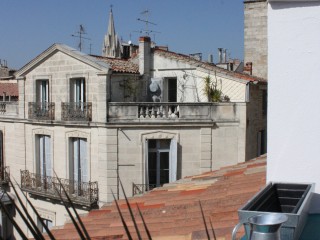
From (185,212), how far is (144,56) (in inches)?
607

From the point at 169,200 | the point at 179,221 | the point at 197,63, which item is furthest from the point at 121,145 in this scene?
the point at 179,221

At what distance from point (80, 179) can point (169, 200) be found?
559 inches

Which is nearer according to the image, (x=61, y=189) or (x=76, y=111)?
(x=61, y=189)

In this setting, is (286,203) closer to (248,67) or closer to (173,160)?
(173,160)

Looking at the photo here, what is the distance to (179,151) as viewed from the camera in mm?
17281

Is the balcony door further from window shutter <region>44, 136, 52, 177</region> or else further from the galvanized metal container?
the galvanized metal container

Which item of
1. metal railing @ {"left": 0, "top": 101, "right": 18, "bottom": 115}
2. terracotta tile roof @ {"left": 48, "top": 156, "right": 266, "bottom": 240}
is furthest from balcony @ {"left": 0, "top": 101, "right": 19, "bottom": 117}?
terracotta tile roof @ {"left": 48, "top": 156, "right": 266, "bottom": 240}

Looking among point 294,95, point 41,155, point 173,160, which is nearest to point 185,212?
point 294,95

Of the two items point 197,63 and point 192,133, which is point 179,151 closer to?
point 192,133

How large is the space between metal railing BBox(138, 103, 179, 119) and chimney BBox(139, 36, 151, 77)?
2.55 m

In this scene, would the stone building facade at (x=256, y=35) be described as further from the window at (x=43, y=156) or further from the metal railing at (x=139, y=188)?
the window at (x=43, y=156)

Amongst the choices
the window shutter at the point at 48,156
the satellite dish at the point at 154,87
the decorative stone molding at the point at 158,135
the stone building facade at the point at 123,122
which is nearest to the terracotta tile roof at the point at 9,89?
the stone building facade at the point at 123,122

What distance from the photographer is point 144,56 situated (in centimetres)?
1927

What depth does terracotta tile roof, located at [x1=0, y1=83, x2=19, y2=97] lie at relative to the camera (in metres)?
27.5
